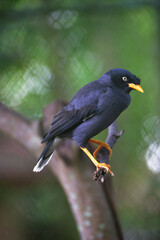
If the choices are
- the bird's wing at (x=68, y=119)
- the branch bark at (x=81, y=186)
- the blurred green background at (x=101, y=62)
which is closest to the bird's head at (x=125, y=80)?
the bird's wing at (x=68, y=119)

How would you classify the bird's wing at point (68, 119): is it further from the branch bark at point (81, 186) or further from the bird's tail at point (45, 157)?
the branch bark at point (81, 186)

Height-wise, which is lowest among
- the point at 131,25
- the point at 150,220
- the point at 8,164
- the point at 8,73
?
the point at 150,220

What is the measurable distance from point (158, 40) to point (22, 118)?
2.55 feet

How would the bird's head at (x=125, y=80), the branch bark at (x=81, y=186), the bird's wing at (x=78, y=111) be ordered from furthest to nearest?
the branch bark at (x=81, y=186) → the bird's wing at (x=78, y=111) → the bird's head at (x=125, y=80)

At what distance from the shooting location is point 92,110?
655mm

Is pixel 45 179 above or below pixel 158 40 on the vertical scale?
below

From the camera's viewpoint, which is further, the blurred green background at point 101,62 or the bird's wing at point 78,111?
the blurred green background at point 101,62

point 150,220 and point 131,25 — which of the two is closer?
point 131,25

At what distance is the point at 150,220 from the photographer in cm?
183

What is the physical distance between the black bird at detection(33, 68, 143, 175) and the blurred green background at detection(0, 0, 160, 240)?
0.49 meters

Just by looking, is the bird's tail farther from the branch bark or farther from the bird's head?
the branch bark

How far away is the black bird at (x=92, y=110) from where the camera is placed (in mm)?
587

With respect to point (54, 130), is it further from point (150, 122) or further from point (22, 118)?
point (150, 122)

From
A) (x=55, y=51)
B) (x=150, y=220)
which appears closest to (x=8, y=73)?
(x=55, y=51)
